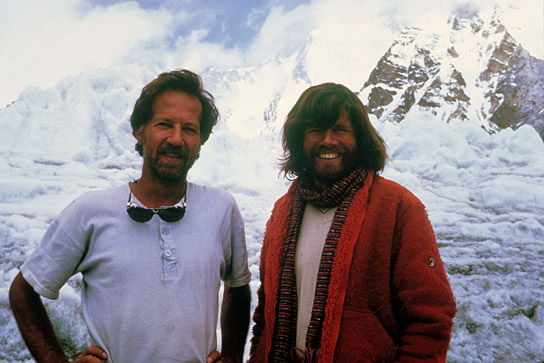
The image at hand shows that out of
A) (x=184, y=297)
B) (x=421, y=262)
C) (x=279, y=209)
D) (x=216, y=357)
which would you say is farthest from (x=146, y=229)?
(x=421, y=262)

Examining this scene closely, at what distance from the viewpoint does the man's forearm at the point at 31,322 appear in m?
1.12

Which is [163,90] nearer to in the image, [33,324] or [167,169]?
[167,169]

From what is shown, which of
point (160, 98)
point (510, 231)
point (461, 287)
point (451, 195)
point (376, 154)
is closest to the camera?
point (160, 98)

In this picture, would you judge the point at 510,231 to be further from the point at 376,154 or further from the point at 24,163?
the point at 24,163

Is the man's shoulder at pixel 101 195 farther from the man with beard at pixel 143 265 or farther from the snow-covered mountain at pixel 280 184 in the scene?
the snow-covered mountain at pixel 280 184

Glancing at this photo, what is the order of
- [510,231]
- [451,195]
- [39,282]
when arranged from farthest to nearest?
[451,195]
[510,231]
[39,282]

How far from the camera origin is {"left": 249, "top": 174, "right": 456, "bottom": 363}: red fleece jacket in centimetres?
109

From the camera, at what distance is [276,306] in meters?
1.33

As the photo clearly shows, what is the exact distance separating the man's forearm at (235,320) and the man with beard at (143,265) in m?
0.15

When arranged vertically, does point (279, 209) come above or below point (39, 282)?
above

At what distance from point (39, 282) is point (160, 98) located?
0.70 meters

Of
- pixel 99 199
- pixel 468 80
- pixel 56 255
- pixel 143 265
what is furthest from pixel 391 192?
pixel 468 80

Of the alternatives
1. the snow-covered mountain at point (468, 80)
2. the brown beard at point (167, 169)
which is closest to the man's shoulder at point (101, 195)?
the brown beard at point (167, 169)

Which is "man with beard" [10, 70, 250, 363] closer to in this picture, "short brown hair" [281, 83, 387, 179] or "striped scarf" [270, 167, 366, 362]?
"striped scarf" [270, 167, 366, 362]
